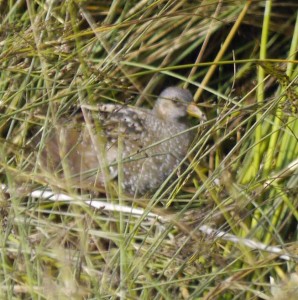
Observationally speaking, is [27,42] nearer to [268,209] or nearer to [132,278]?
[132,278]

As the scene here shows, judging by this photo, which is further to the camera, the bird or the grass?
the bird

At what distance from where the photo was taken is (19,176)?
246cm

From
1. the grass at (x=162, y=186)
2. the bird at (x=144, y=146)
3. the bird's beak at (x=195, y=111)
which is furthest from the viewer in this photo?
the bird's beak at (x=195, y=111)

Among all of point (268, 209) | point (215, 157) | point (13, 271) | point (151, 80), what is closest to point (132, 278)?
point (13, 271)

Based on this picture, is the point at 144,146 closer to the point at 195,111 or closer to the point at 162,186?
the point at 195,111

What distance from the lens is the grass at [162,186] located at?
2.24 metres

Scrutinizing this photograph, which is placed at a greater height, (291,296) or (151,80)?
(291,296)

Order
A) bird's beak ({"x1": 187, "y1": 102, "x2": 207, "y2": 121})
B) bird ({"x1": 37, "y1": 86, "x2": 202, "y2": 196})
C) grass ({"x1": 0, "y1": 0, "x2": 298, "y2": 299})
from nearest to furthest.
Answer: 1. grass ({"x1": 0, "y1": 0, "x2": 298, "y2": 299})
2. bird ({"x1": 37, "y1": 86, "x2": 202, "y2": 196})
3. bird's beak ({"x1": 187, "y1": 102, "x2": 207, "y2": 121})

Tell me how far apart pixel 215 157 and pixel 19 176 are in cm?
106

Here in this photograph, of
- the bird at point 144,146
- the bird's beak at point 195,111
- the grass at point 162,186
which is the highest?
the grass at point 162,186

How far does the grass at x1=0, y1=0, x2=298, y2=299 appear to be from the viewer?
88.2 inches

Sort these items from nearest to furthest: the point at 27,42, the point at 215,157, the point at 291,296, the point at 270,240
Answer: the point at 291,296, the point at 27,42, the point at 270,240, the point at 215,157

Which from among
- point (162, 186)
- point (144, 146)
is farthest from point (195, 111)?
point (162, 186)

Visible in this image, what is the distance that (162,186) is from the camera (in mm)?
2336
